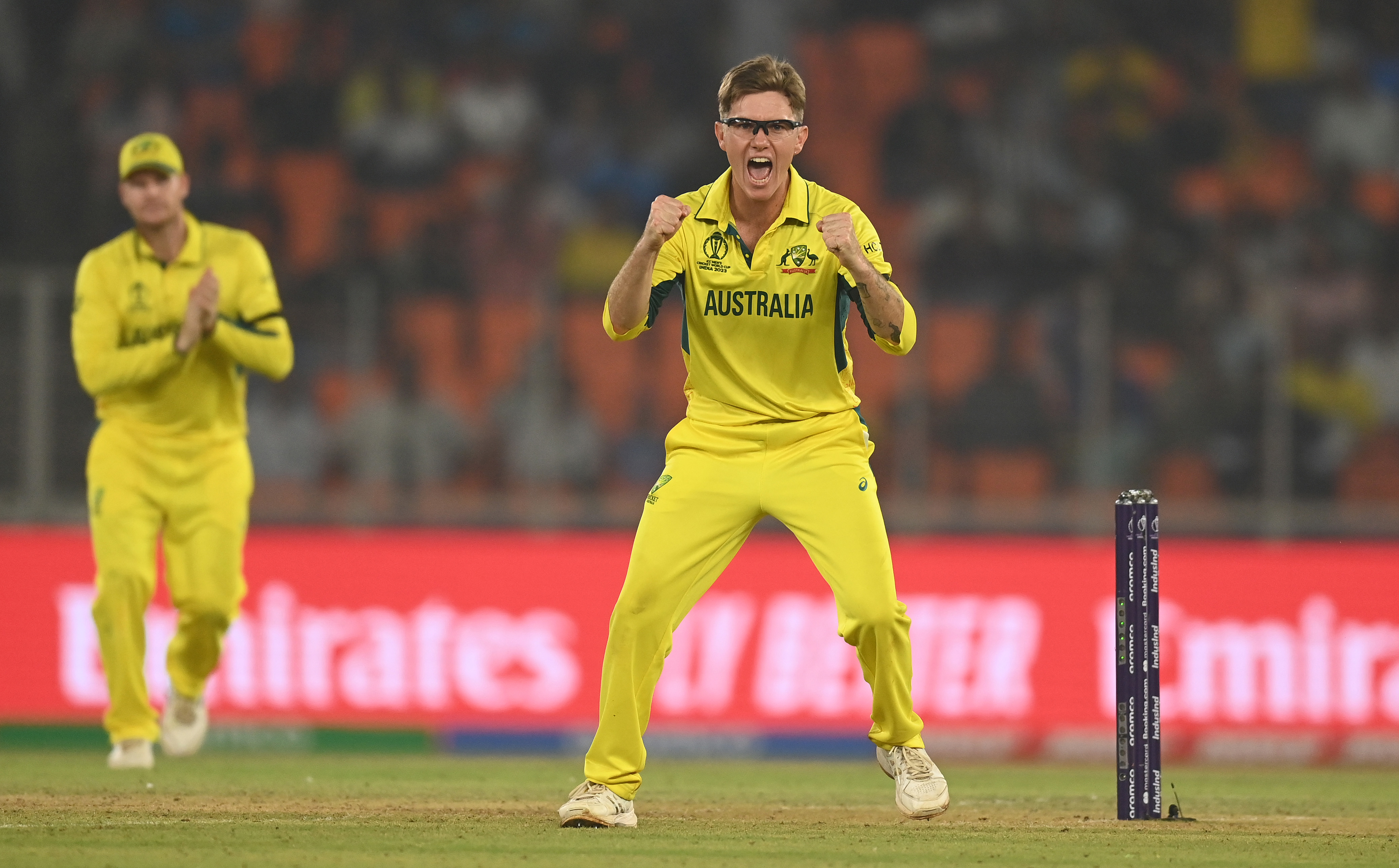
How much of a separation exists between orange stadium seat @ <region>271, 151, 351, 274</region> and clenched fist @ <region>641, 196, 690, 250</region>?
10.0 metres

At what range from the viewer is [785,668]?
11.1 m

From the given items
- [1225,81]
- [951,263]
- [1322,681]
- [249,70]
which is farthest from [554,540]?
[1225,81]

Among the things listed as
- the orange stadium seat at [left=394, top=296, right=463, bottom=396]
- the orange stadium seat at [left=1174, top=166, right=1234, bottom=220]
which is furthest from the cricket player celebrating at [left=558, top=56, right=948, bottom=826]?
the orange stadium seat at [left=1174, top=166, right=1234, bottom=220]

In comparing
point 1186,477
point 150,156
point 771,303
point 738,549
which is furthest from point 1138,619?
point 1186,477

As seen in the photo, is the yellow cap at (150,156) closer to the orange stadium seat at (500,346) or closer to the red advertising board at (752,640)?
the red advertising board at (752,640)

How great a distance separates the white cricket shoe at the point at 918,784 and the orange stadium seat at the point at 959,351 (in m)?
6.12

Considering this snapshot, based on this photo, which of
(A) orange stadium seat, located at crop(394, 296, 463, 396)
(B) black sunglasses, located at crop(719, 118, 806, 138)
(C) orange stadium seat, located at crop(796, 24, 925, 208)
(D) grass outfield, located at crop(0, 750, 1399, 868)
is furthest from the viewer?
(C) orange stadium seat, located at crop(796, 24, 925, 208)

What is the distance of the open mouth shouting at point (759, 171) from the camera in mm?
6324

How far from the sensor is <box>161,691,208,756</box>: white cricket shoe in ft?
29.7

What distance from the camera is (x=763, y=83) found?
6.28 meters

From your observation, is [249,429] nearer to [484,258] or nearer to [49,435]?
[49,435]

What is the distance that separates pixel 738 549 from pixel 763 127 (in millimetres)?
1359

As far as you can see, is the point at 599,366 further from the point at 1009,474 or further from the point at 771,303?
the point at 771,303

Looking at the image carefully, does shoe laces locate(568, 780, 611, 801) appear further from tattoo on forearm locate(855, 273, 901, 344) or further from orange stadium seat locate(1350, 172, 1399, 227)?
orange stadium seat locate(1350, 172, 1399, 227)
